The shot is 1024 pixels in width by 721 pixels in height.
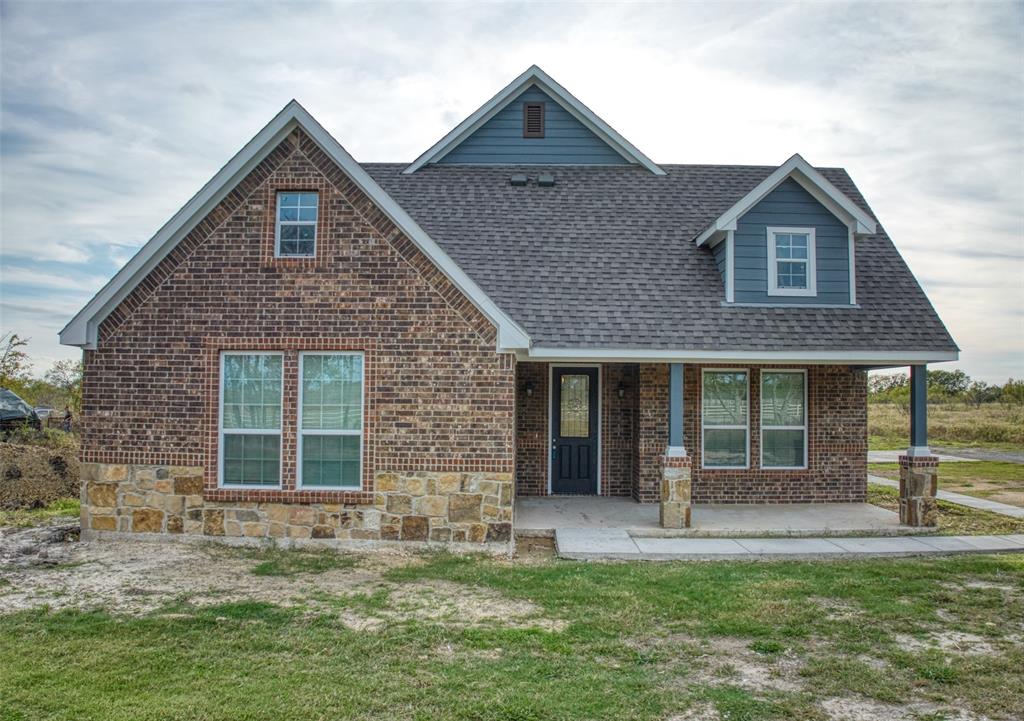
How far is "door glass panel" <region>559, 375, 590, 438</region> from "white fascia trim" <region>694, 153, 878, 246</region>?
12.1 ft

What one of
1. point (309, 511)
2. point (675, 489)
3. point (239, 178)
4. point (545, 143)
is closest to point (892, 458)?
point (675, 489)

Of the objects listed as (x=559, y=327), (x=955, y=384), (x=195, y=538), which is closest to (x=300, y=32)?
(x=559, y=327)

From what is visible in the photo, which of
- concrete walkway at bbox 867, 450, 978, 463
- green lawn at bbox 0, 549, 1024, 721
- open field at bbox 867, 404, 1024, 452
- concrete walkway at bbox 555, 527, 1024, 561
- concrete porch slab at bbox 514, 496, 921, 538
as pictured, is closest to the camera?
green lawn at bbox 0, 549, 1024, 721

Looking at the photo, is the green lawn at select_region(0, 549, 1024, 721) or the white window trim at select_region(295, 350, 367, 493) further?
the white window trim at select_region(295, 350, 367, 493)

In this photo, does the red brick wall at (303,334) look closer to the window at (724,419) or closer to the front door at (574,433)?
the front door at (574,433)

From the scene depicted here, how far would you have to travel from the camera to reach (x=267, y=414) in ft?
30.7

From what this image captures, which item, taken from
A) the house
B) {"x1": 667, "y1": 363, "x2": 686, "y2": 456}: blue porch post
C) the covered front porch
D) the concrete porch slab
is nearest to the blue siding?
the house

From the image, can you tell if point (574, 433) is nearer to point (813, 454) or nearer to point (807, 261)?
point (813, 454)

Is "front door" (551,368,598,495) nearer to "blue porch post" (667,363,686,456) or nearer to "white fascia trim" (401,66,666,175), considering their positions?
"blue porch post" (667,363,686,456)

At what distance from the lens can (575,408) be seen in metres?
12.9

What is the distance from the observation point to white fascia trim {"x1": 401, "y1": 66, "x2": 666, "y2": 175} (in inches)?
566

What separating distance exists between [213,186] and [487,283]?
175 inches

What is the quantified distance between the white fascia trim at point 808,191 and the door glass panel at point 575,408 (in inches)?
145

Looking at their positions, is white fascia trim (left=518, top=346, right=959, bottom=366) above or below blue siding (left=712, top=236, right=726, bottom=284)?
below
